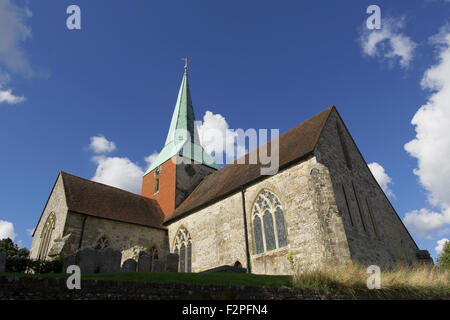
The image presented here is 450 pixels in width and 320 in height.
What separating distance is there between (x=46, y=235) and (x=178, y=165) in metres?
11.2

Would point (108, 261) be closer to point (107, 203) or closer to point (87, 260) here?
point (87, 260)

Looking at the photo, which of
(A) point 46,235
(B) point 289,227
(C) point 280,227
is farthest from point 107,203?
(B) point 289,227

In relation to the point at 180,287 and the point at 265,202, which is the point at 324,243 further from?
the point at 180,287

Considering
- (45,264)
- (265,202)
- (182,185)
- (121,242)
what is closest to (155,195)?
(182,185)

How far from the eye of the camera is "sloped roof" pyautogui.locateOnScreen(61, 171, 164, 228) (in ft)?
59.0

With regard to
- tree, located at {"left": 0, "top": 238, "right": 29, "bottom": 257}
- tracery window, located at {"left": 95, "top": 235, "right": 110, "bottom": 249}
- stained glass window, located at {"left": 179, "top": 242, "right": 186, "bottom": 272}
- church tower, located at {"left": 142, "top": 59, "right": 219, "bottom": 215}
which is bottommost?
stained glass window, located at {"left": 179, "top": 242, "right": 186, "bottom": 272}

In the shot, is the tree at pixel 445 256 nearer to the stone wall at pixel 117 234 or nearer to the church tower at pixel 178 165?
the church tower at pixel 178 165

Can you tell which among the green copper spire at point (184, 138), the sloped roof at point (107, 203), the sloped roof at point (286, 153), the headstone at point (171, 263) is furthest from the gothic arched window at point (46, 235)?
the green copper spire at point (184, 138)

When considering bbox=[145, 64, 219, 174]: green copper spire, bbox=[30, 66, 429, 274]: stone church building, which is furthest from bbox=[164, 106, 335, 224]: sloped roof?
bbox=[145, 64, 219, 174]: green copper spire

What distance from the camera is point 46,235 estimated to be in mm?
18266

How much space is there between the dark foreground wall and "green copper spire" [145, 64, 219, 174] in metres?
20.0

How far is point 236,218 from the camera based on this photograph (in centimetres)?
1622

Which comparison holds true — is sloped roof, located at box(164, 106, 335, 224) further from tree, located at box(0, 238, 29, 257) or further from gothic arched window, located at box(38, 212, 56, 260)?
tree, located at box(0, 238, 29, 257)
